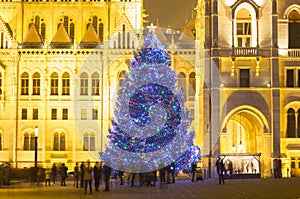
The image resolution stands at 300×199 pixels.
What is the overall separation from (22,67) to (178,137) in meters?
27.0

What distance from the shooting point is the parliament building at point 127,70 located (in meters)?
48.0

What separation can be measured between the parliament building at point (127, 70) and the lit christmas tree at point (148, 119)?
7.75 m

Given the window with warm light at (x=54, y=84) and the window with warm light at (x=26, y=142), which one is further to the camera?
the window with warm light at (x=54, y=84)

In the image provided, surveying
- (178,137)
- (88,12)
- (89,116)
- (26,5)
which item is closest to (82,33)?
(88,12)

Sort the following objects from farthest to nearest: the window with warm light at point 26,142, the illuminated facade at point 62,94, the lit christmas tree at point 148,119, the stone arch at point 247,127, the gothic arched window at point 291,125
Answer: the window with warm light at point 26,142
the illuminated facade at point 62,94
the gothic arched window at point 291,125
the stone arch at point 247,127
the lit christmas tree at point 148,119

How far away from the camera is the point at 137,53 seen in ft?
133

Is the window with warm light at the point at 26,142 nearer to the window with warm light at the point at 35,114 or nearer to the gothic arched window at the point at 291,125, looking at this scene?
the window with warm light at the point at 35,114

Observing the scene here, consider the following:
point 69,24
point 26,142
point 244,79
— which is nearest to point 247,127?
point 244,79

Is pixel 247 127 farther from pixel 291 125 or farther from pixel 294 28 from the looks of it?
pixel 294 28

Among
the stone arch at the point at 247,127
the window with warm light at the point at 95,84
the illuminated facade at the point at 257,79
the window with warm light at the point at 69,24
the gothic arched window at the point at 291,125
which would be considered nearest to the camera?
the illuminated facade at the point at 257,79

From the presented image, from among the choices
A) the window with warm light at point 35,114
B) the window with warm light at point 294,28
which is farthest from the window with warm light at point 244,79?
the window with warm light at point 35,114

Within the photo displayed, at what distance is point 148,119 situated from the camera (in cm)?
3847

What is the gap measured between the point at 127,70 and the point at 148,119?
23717mm

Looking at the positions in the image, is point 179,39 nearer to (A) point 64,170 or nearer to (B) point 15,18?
(B) point 15,18
